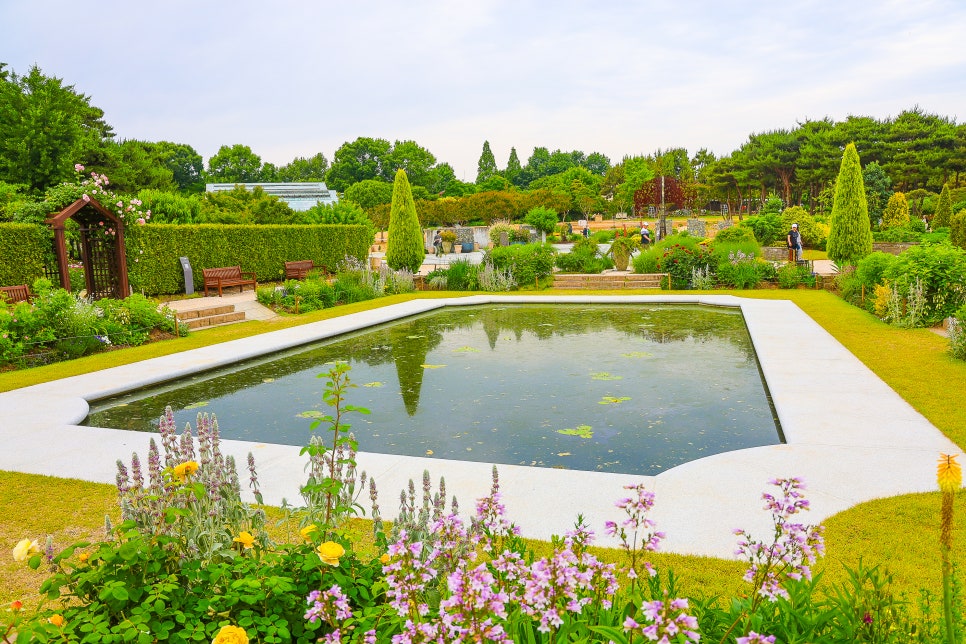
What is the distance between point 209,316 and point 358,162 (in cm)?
6277

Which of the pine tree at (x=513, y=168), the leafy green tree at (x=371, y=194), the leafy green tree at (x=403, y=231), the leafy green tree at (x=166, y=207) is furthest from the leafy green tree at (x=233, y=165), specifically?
the leafy green tree at (x=403, y=231)

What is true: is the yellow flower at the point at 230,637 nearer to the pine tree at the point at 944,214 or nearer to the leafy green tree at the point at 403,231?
the leafy green tree at the point at 403,231

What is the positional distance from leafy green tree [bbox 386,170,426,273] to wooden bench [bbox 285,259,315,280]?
249 cm

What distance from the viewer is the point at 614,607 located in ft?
6.00

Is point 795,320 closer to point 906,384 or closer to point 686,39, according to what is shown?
point 906,384

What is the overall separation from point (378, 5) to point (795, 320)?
10423 mm

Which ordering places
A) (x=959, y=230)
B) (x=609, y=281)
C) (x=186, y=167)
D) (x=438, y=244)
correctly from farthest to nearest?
1. (x=186, y=167)
2. (x=438, y=244)
3. (x=959, y=230)
4. (x=609, y=281)

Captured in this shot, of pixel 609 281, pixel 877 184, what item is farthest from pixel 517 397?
pixel 877 184

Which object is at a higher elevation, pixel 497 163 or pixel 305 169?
pixel 305 169

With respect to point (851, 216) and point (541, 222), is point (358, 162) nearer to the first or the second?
point (541, 222)

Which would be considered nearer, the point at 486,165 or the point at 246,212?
the point at 246,212

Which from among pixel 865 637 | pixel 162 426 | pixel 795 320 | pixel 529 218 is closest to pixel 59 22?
pixel 162 426

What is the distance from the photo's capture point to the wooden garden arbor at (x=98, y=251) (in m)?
12.1

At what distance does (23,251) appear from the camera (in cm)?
1213
